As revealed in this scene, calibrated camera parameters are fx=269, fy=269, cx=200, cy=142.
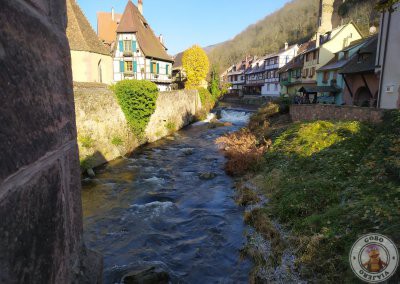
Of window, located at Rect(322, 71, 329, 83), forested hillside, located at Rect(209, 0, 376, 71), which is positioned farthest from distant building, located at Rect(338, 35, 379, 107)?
forested hillside, located at Rect(209, 0, 376, 71)

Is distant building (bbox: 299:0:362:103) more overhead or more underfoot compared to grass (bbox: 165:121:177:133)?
more overhead

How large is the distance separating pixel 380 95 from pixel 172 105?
1705 cm

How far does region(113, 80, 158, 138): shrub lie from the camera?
18.5 m

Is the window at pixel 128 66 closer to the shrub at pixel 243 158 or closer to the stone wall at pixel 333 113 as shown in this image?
the stone wall at pixel 333 113

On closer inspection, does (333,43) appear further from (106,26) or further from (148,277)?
(148,277)

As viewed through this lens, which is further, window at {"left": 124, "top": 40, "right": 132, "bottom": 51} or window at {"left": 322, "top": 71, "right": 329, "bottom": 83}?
window at {"left": 124, "top": 40, "right": 132, "bottom": 51}

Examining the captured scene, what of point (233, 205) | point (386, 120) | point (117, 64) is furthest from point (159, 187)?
point (117, 64)

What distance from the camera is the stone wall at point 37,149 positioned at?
764mm

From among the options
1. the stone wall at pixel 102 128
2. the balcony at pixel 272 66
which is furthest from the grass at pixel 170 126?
the balcony at pixel 272 66

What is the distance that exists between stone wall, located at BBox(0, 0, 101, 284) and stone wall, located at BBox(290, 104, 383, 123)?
47.2 feet

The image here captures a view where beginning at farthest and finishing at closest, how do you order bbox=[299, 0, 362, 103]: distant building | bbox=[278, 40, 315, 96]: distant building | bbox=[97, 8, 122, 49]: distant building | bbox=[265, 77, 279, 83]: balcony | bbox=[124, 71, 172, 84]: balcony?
bbox=[265, 77, 279, 83]: balcony, bbox=[278, 40, 315, 96]: distant building, bbox=[97, 8, 122, 49]: distant building, bbox=[299, 0, 362, 103]: distant building, bbox=[124, 71, 172, 84]: balcony

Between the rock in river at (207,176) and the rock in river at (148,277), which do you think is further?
the rock in river at (207,176)

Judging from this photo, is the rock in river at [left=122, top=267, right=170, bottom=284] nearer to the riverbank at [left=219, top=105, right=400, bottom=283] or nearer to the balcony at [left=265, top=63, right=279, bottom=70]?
the riverbank at [left=219, top=105, right=400, bottom=283]

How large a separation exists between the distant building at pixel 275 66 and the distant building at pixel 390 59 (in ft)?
116
